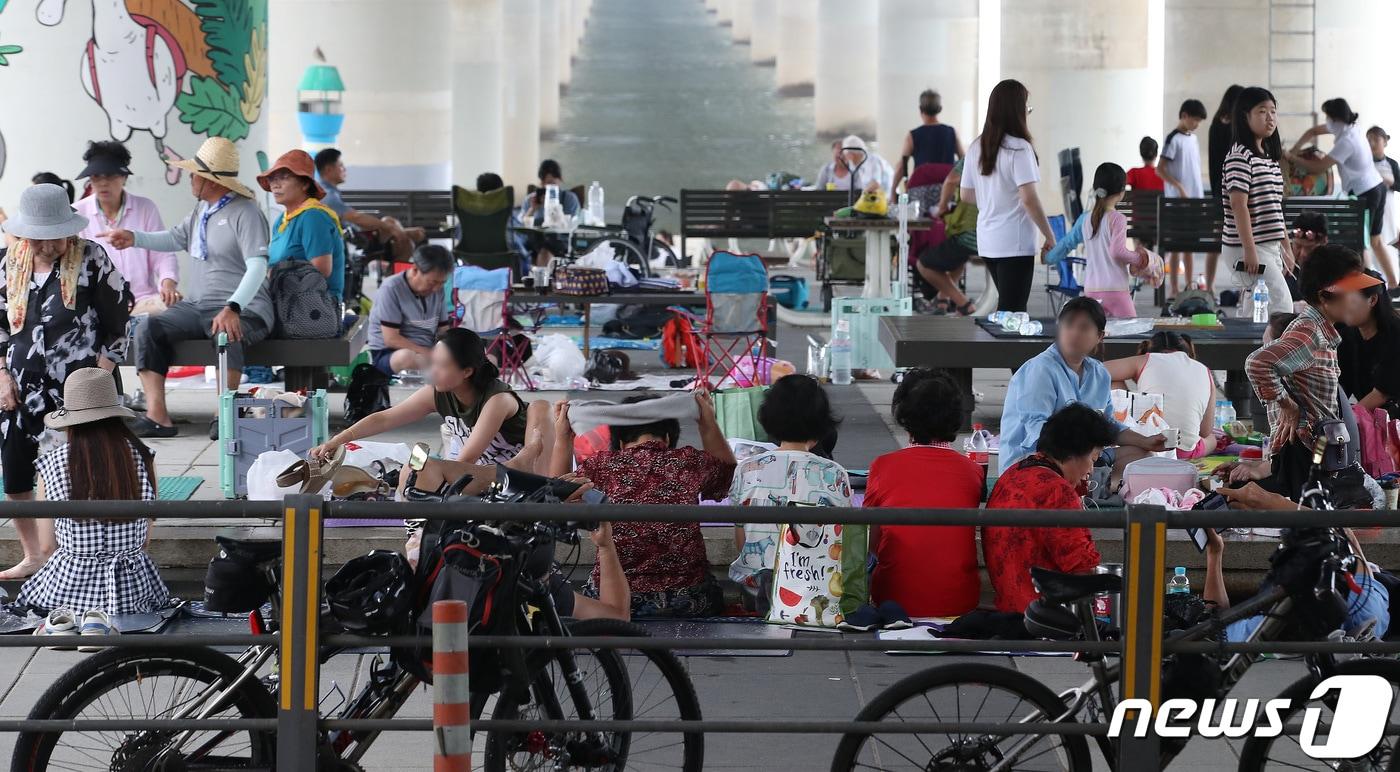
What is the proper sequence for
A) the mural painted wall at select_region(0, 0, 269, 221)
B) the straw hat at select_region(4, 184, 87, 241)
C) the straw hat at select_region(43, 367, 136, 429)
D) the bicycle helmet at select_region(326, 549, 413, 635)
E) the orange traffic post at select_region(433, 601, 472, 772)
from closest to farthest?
the orange traffic post at select_region(433, 601, 472, 772)
the bicycle helmet at select_region(326, 549, 413, 635)
the straw hat at select_region(43, 367, 136, 429)
the straw hat at select_region(4, 184, 87, 241)
the mural painted wall at select_region(0, 0, 269, 221)

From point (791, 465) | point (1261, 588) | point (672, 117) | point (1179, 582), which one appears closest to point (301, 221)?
point (791, 465)

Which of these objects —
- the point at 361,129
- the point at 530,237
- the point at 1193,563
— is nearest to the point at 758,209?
the point at 530,237

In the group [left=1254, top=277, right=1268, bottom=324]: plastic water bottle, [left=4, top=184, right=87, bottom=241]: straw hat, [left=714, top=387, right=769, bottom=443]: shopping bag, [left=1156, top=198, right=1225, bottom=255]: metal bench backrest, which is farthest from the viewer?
[left=1156, top=198, right=1225, bottom=255]: metal bench backrest

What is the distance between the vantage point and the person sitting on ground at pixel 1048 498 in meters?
6.84

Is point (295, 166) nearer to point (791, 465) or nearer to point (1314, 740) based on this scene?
point (791, 465)

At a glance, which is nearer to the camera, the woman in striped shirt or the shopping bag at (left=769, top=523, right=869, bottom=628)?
the shopping bag at (left=769, top=523, right=869, bottom=628)

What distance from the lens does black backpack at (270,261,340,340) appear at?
10711mm

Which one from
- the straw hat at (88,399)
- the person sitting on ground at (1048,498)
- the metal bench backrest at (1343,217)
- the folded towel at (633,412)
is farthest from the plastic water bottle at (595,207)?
the person sitting on ground at (1048,498)

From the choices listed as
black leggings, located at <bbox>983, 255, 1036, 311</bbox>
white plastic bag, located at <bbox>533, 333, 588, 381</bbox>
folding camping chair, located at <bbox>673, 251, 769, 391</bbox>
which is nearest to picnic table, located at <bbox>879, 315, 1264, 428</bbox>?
black leggings, located at <bbox>983, 255, 1036, 311</bbox>

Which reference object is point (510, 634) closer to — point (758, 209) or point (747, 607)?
point (747, 607)

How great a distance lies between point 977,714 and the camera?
5055 mm

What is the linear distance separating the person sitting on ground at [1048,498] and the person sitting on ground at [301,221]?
5.08m

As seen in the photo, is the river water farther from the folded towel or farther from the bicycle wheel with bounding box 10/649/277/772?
the bicycle wheel with bounding box 10/649/277/772

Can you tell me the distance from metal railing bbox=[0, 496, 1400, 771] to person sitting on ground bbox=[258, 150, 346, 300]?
6037mm
